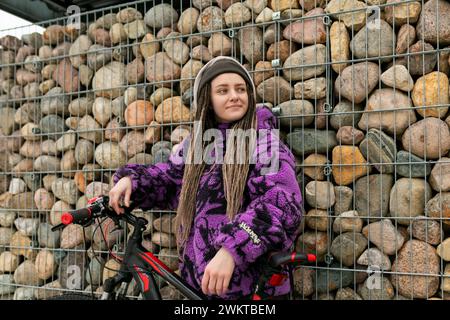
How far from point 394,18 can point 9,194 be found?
100 inches

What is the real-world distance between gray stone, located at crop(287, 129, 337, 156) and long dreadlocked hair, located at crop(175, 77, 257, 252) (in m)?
0.35

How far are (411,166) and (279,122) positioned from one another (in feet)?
2.15

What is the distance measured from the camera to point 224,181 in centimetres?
215

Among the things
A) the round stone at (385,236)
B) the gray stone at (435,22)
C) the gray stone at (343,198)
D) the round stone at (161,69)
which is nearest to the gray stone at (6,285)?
→ the round stone at (161,69)

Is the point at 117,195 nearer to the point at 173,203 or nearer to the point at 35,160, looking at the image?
the point at 173,203

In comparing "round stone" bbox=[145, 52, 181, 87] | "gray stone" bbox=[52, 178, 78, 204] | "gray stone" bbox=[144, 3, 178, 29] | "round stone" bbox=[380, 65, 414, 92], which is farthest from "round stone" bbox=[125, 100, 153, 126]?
"round stone" bbox=[380, 65, 414, 92]

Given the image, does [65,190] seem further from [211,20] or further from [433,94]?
[433,94]

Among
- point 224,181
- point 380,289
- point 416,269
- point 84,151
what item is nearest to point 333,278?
point 380,289

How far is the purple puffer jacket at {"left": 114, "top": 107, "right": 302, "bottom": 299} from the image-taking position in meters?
1.77

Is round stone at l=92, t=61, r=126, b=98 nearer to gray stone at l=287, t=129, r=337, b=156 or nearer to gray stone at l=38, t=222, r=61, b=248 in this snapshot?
gray stone at l=38, t=222, r=61, b=248

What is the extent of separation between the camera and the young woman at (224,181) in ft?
6.30

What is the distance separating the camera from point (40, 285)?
316cm

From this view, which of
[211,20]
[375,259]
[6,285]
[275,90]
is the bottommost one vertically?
[6,285]

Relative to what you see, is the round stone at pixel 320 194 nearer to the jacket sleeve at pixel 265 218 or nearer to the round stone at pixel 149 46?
the jacket sleeve at pixel 265 218
